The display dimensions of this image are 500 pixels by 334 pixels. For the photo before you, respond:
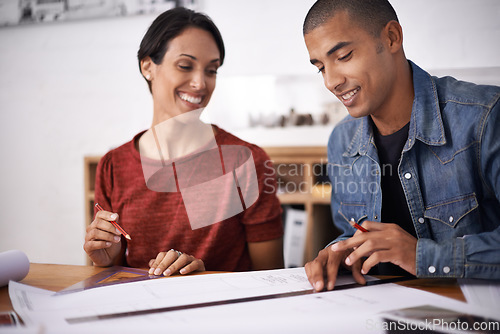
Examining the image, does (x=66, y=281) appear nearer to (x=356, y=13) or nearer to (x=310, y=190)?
(x=356, y=13)

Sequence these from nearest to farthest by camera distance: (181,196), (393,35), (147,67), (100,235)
A: 1. (100,235)
2. (393,35)
3. (181,196)
4. (147,67)

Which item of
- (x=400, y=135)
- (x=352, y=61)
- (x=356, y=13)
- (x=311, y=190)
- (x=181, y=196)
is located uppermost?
(x=356, y=13)

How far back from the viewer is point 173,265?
0.81m

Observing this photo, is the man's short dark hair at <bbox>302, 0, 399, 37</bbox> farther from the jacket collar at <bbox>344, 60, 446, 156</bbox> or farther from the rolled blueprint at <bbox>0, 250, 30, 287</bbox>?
the rolled blueprint at <bbox>0, 250, 30, 287</bbox>

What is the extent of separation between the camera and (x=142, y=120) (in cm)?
266

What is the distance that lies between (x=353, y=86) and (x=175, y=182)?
533 millimetres

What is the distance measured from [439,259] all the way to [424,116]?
1.23 feet

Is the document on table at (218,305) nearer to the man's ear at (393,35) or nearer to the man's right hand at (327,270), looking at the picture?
the man's right hand at (327,270)

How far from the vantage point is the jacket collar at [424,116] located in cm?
94

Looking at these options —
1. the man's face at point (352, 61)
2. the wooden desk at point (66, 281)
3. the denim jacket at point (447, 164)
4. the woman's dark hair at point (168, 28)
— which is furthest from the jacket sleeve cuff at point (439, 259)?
the woman's dark hair at point (168, 28)

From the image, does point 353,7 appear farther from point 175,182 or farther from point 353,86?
point 175,182

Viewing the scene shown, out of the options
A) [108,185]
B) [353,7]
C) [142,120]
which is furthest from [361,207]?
[142,120]

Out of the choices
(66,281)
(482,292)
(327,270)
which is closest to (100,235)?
(66,281)

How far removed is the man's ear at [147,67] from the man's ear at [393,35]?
0.67 m
